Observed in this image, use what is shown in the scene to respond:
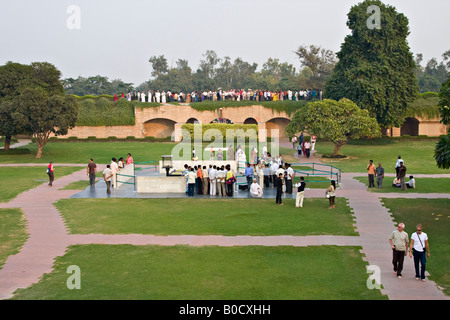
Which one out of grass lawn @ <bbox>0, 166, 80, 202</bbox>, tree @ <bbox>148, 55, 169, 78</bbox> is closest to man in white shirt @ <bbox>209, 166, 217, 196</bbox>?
grass lawn @ <bbox>0, 166, 80, 202</bbox>

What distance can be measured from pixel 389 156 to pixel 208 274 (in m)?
25.3

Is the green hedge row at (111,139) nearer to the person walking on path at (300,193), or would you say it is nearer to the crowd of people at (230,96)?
the crowd of people at (230,96)

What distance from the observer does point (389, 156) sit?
34844mm

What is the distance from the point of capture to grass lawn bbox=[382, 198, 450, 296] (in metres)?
12.7

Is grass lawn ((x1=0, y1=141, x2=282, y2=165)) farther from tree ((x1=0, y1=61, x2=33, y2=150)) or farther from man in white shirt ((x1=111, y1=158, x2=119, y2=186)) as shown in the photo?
man in white shirt ((x1=111, y1=158, x2=119, y2=186))

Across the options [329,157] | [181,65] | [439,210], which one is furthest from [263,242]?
[181,65]

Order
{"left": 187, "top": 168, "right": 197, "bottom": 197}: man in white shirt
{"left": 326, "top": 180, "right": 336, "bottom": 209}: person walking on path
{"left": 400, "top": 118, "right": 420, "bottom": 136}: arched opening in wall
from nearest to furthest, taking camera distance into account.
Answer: {"left": 326, "top": 180, "right": 336, "bottom": 209}: person walking on path → {"left": 187, "top": 168, "right": 197, "bottom": 197}: man in white shirt → {"left": 400, "top": 118, "right": 420, "bottom": 136}: arched opening in wall

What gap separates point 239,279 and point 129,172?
1511 centimetres

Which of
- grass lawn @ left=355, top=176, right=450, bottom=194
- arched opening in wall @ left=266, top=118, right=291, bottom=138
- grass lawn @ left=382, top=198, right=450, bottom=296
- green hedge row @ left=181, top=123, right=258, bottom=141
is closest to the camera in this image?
grass lawn @ left=382, top=198, right=450, bottom=296

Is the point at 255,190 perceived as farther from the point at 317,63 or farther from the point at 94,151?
the point at 317,63

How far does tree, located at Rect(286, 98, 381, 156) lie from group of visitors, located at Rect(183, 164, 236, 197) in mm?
12216

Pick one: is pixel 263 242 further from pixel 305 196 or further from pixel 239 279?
pixel 305 196

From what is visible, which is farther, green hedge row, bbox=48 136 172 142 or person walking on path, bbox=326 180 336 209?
green hedge row, bbox=48 136 172 142
